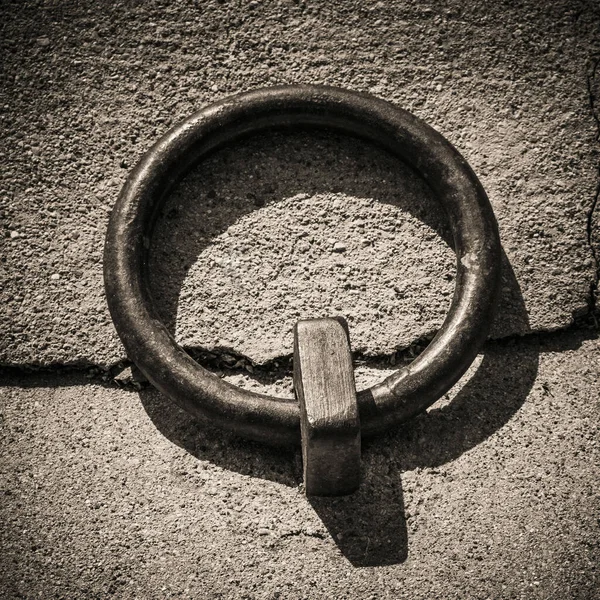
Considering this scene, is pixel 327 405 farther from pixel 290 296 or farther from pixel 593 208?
pixel 593 208

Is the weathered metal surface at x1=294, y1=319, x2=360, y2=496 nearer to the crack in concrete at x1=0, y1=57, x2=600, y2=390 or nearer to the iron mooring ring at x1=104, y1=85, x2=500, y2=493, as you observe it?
the iron mooring ring at x1=104, y1=85, x2=500, y2=493

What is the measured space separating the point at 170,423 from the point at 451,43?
147 cm

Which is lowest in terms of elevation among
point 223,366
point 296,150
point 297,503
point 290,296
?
point 297,503

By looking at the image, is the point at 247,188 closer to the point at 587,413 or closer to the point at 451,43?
the point at 451,43

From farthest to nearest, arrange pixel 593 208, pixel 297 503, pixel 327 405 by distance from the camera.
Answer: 1. pixel 593 208
2. pixel 297 503
3. pixel 327 405

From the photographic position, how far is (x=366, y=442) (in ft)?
5.81

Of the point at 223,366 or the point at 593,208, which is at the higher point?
the point at 593,208

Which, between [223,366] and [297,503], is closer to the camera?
[297,503]

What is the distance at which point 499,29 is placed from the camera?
6.67ft

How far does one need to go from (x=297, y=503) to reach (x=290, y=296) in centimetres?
59

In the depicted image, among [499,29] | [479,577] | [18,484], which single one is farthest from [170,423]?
[499,29]

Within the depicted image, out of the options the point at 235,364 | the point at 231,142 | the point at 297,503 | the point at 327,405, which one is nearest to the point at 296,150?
the point at 231,142

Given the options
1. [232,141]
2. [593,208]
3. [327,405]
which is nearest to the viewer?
[327,405]

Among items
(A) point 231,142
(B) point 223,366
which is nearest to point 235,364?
(B) point 223,366
